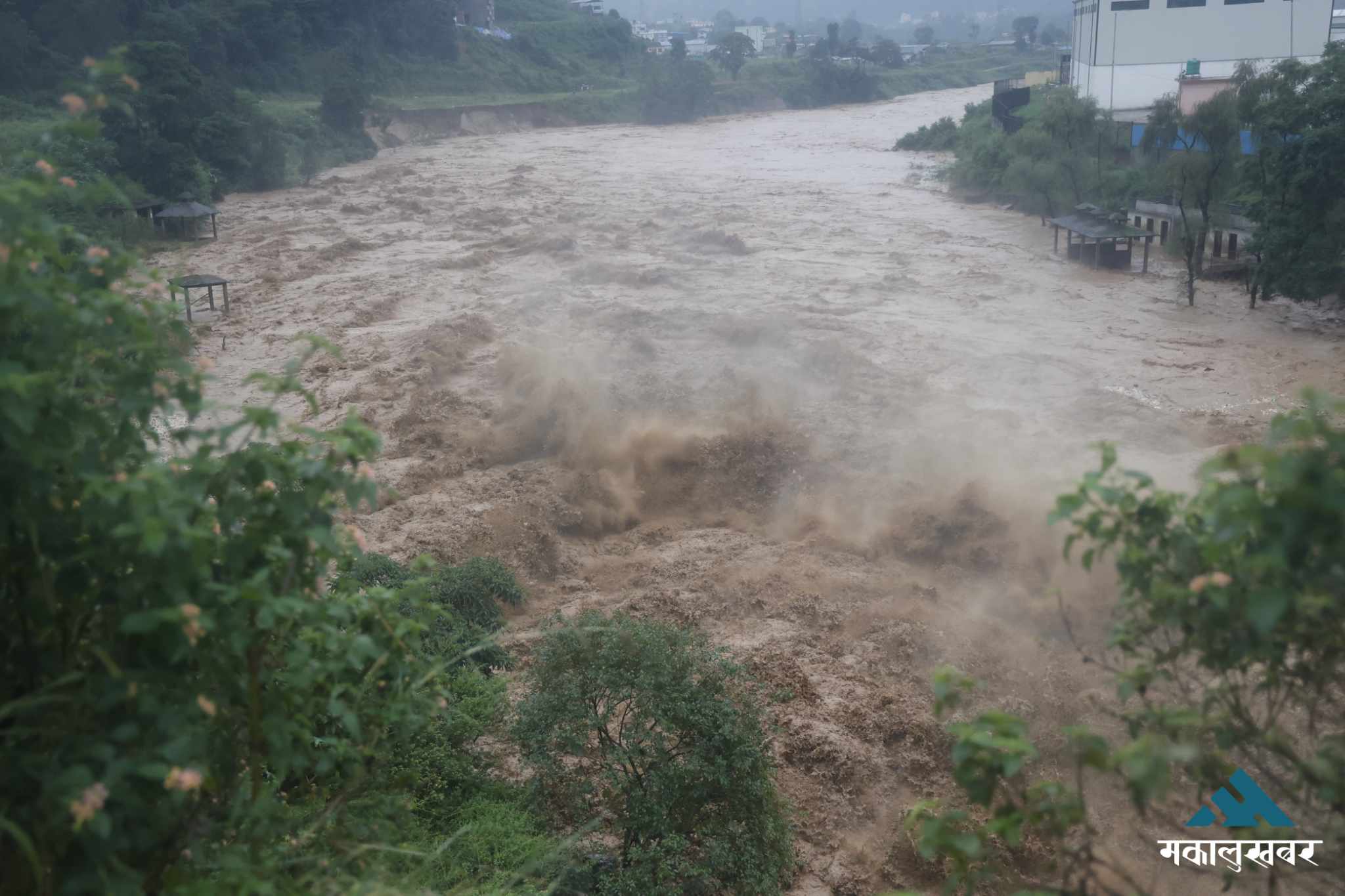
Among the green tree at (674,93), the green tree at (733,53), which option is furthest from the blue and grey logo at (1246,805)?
the green tree at (733,53)

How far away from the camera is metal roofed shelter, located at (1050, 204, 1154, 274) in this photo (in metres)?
23.9

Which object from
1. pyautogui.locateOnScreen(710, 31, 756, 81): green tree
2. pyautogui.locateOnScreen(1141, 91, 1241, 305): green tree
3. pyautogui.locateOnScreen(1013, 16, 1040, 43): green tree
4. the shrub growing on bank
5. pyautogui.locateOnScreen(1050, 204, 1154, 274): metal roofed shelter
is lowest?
pyautogui.locateOnScreen(1050, 204, 1154, 274): metal roofed shelter

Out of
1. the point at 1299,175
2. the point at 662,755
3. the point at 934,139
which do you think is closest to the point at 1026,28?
the point at 934,139

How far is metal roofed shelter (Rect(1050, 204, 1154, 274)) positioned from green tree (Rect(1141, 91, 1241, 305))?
1533 millimetres

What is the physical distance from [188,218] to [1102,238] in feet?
70.2

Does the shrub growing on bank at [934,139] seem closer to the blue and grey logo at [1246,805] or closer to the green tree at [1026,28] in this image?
the blue and grey logo at [1246,805]

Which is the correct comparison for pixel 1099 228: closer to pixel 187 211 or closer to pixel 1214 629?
pixel 187 211

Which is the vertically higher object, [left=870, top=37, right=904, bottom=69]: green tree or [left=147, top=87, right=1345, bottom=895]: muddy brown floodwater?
[left=870, top=37, right=904, bottom=69]: green tree

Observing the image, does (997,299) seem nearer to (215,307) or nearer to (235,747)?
(215,307)

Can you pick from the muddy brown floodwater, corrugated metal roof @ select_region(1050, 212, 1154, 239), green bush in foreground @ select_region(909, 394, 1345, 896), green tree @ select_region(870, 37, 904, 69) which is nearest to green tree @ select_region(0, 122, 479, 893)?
green bush in foreground @ select_region(909, 394, 1345, 896)

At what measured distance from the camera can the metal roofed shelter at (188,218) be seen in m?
26.0

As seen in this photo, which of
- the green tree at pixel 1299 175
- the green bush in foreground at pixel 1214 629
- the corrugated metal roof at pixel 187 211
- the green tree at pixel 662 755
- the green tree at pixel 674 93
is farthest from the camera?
the green tree at pixel 674 93

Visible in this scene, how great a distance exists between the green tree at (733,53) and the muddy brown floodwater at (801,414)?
39750 mm

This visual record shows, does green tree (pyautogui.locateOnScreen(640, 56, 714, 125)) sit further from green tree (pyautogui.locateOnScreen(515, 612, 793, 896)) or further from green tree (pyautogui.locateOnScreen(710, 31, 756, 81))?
green tree (pyautogui.locateOnScreen(515, 612, 793, 896))
